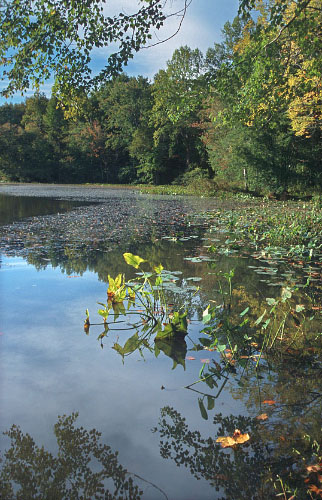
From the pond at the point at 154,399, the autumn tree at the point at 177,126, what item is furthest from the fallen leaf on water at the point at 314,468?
the autumn tree at the point at 177,126

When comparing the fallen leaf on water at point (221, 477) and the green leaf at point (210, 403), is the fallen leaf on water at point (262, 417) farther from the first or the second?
the fallen leaf on water at point (221, 477)

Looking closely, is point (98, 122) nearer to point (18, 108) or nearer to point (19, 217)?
point (18, 108)

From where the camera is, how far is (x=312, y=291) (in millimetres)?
4980

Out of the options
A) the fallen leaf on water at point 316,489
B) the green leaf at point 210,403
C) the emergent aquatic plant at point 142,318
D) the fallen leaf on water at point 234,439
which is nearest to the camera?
the fallen leaf on water at point 316,489

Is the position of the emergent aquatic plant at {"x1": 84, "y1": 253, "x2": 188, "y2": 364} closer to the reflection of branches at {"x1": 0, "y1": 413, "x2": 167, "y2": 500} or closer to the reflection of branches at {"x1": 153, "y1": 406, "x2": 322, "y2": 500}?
the reflection of branches at {"x1": 153, "y1": 406, "x2": 322, "y2": 500}

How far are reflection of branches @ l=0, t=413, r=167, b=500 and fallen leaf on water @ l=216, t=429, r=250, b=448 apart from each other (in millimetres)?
456

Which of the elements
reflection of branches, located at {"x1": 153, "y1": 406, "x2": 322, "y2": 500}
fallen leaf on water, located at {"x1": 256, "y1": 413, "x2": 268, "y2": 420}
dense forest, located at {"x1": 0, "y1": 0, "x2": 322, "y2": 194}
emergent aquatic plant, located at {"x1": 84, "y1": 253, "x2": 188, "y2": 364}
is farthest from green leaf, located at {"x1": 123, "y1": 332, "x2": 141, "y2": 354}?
dense forest, located at {"x1": 0, "y1": 0, "x2": 322, "y2": 194}

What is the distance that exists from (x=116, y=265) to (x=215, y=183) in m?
21.6

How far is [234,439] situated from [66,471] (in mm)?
859

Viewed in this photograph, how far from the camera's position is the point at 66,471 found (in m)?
1.93

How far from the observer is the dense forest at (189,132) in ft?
Result: 35.7

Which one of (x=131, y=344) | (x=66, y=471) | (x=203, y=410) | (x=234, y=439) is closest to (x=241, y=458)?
(x=234, y=439)

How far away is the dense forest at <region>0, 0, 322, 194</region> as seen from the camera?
35.7ft

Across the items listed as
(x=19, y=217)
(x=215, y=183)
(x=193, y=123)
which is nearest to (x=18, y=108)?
(x=193, y=123)
